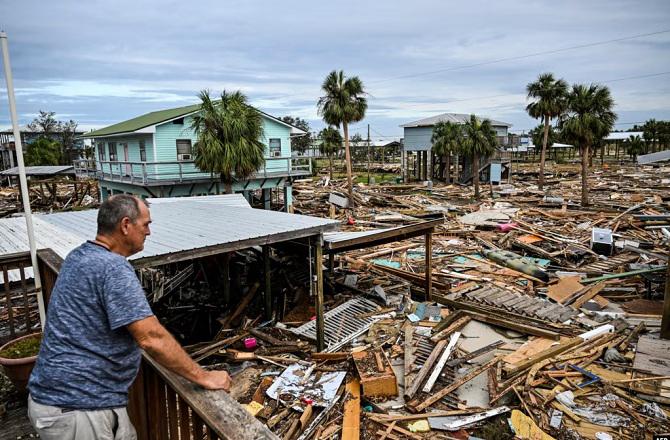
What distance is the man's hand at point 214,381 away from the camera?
2.18 m

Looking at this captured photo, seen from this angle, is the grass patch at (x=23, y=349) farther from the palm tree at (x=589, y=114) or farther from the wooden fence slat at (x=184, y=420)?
the palm tree at (x=589, y=114)

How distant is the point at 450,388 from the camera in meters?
7.85

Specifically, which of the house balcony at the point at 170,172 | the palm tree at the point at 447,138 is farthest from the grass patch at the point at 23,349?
the palm tree at the point at 447,138

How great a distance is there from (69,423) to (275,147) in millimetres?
28308

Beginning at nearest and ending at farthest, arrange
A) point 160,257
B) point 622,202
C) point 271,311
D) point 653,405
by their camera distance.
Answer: point 160,257 → point 653,405 → point 271,311 → point 622,202

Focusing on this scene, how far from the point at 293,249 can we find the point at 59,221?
226 inches

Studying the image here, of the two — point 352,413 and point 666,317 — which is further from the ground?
point 666,317

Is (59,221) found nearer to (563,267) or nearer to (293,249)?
(293,249)

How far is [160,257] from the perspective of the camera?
641 cm

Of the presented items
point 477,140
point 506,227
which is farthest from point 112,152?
point 477,140

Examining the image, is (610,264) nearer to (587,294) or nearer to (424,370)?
(587,294)

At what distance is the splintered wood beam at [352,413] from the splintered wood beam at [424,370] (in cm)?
87

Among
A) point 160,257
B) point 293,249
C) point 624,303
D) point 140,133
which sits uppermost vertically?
point 140,133

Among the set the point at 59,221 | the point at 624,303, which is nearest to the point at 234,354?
the point at 59,221
